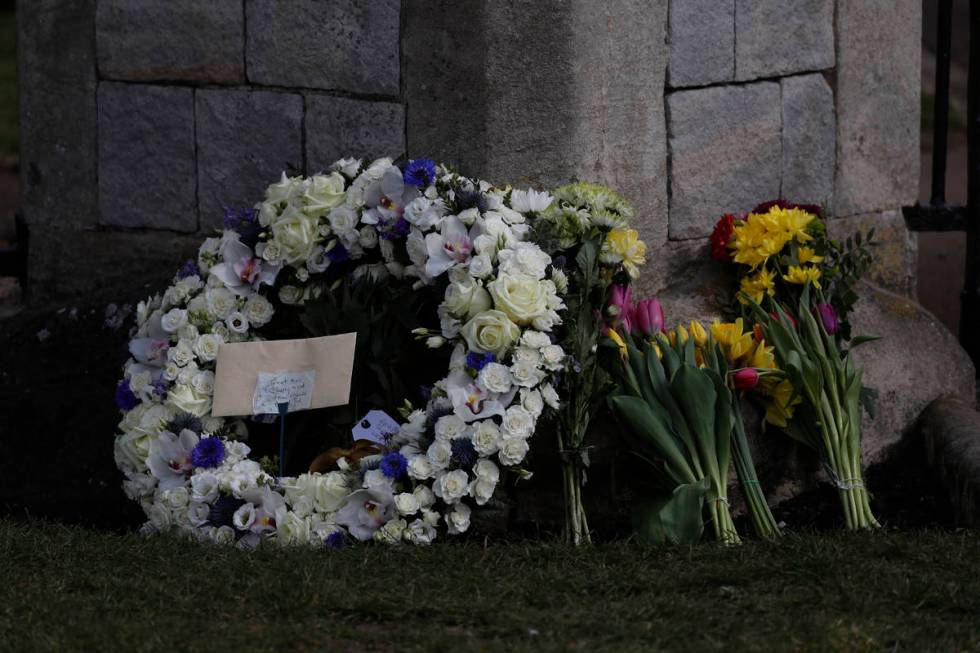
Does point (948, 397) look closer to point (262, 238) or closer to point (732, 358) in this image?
point (732, 358)

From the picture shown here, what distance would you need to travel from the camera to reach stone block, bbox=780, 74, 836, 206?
430 cm

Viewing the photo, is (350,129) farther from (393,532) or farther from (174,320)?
(393,532)

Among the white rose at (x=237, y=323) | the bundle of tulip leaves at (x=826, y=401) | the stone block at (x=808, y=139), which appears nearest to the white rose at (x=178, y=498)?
the white rose at (x=237, y=323)

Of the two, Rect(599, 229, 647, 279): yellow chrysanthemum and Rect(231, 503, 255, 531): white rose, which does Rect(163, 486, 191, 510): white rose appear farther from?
Rect(599, 229, 647, 279): yellow chrysanthemum

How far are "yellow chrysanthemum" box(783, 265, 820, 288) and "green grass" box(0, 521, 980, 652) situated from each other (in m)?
0.84

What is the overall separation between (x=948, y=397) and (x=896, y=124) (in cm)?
97

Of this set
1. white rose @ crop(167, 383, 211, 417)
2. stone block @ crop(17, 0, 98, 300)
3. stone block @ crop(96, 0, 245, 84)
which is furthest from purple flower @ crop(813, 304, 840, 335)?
stone block @ crop(17, 0, 98, 300)

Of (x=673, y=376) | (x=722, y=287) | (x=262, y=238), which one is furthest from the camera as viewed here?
(x=722, y=287)

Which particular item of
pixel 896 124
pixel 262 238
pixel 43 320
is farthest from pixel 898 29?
pixel 43 320

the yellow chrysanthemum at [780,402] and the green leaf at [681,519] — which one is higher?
the yellow chrysanthemum at [780,402]

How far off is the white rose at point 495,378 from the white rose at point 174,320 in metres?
0.87

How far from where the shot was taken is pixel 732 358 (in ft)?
11.9

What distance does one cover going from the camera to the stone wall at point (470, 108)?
3809 mm

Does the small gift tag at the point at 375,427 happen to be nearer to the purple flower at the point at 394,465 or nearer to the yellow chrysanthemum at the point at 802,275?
the purple flower at the point at 394,465
